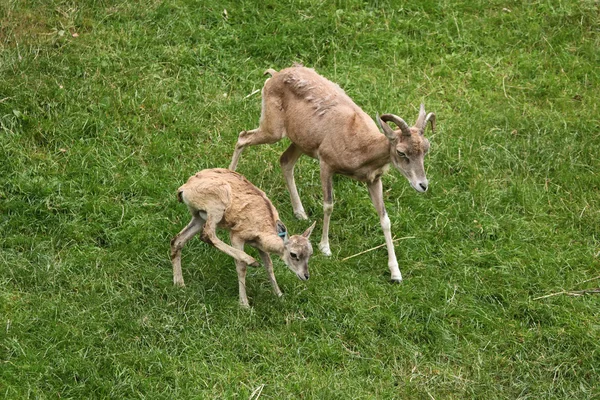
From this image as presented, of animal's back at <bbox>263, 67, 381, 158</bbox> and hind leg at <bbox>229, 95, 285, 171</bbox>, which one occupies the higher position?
animal's back at <bbox>263, 67, 381, 158</bbox>

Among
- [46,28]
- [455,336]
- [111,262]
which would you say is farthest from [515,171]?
[46,28]

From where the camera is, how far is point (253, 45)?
12.2 m

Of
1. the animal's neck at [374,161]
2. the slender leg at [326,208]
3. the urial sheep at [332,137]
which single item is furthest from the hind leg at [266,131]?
the animal's neck at [374,161]

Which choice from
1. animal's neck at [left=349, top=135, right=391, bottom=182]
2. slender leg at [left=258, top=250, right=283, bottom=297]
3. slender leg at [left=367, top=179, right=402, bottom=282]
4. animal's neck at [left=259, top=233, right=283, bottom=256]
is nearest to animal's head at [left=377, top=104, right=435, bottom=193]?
animal's neck at [left=349, top=135, right=391, bottom=182]

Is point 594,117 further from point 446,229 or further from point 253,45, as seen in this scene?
point 253,45

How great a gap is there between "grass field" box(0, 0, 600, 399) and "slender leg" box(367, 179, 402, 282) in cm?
16

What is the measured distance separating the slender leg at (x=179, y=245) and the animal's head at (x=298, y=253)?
3.10 ft

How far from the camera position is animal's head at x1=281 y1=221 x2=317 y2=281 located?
27.0 feet

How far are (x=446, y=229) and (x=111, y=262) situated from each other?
3.44 metres

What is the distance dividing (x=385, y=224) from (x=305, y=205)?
1190 mm

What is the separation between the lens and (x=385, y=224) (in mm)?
9320

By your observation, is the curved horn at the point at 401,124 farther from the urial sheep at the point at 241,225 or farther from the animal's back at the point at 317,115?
the urial sheep at the point at 241,225

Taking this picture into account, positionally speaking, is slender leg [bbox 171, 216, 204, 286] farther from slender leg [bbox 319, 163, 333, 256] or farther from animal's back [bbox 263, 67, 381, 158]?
animal's back [bbox 263, 67, 381, 158]

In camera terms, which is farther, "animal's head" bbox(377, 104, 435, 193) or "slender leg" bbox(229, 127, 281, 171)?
"slender leg" bbox(229, 127, 281, 171)
